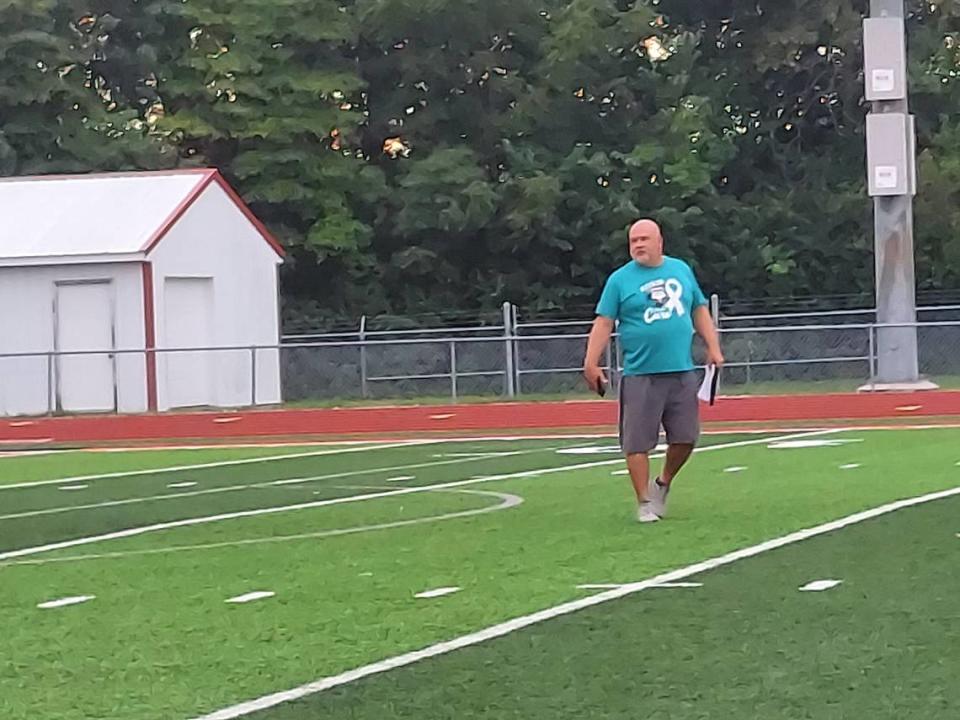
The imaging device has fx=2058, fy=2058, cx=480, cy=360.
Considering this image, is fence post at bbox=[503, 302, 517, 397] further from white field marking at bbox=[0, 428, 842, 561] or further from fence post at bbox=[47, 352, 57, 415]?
white field marking at bbox=[0, 428, 842, 561]

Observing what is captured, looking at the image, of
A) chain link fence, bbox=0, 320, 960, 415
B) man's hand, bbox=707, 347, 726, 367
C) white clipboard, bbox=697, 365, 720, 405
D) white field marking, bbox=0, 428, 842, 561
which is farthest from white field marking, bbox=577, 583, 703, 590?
chain link fence, bbox=0, 320, 960, 415

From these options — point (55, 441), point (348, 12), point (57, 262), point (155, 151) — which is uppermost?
point (348, 12)

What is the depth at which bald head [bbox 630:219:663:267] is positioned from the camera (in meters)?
12.3

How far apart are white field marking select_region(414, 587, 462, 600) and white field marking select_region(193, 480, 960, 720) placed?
68cm

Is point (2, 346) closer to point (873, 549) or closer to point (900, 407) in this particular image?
point (900, 407)

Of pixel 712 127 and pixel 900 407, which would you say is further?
pixel 712 127

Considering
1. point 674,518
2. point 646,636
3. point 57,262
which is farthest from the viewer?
point 57,262

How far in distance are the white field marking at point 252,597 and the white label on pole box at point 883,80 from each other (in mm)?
20357

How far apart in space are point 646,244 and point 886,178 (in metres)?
16.8

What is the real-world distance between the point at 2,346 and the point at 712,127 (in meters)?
16.6

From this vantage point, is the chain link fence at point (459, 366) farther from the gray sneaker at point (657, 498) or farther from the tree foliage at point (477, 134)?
the gray sneaker at point (657, 498)

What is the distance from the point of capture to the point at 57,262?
30859 millimetres

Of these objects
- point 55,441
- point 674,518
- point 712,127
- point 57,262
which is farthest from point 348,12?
point 674,518

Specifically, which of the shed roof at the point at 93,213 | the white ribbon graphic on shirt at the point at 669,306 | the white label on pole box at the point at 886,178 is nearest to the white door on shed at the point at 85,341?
the shed roof at the point at 93,213
